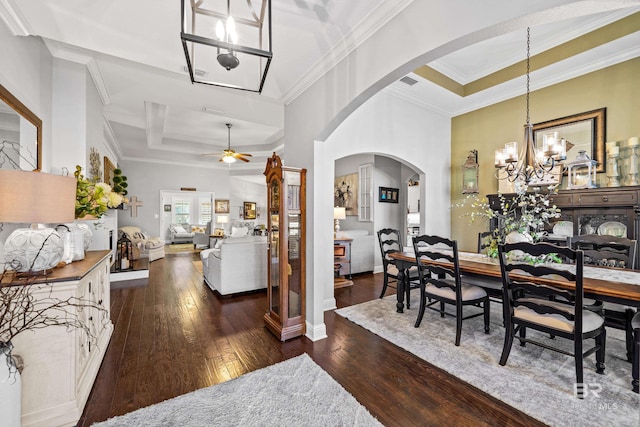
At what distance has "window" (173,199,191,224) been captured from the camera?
1168 cm

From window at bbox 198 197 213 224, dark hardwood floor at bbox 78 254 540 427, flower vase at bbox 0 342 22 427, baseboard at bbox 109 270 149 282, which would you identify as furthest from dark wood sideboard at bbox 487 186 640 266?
window at bbox 198 197 213 224

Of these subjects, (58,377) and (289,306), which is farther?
(289,306)

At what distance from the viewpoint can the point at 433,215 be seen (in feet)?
16.3

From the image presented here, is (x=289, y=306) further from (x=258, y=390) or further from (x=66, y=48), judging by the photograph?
(x=66, y=48)

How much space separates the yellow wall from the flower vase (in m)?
5.60

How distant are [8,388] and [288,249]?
6.69ft

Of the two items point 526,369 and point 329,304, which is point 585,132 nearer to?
point 526,369

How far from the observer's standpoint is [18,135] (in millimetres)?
2088

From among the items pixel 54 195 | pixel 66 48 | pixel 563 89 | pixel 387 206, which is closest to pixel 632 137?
pixel 563 89

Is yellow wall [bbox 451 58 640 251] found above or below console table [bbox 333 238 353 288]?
above

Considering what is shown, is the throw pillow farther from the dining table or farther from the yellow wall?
the yellow wall

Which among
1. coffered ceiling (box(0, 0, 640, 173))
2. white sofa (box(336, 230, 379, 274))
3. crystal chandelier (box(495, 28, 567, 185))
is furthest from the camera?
white sofa (box(336, 230, 379, 274))

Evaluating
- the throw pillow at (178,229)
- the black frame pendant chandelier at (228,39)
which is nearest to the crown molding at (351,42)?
the black frame pendant chandelier at (228,39)

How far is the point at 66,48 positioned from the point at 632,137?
6.42m
